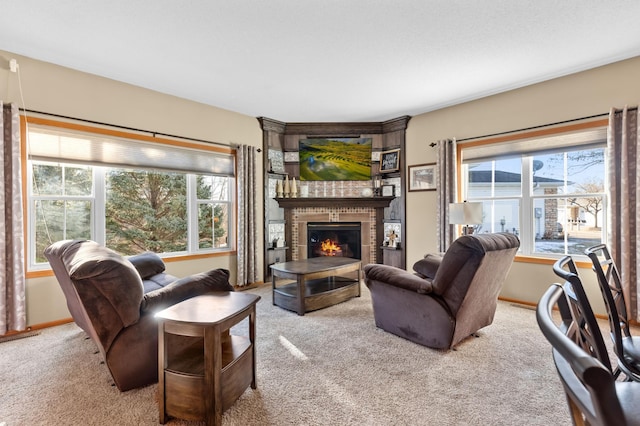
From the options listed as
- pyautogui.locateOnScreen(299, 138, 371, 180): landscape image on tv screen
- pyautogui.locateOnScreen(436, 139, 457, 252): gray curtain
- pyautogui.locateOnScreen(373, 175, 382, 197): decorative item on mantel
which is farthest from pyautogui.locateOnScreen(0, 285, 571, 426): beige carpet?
pyautogui.locateOnScreen(299, 138, 371, 180): landscape image on tv screen

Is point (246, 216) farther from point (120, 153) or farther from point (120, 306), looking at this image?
point (120, 306)

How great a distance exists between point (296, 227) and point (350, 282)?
1684mm

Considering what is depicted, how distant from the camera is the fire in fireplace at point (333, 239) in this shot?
5738 mm

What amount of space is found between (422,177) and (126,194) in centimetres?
429

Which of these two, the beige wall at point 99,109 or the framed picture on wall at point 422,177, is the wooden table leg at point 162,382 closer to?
the beige wall at point 99,109

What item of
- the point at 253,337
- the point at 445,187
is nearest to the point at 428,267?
the point at 253,337

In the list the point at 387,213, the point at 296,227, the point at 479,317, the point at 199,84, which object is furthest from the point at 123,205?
the point at 479,317

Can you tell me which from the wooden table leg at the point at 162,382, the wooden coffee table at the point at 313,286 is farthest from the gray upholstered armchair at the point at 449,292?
the wooden table leg at the point at 162,382

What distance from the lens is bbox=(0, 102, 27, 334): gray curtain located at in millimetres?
3058

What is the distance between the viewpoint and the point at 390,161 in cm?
547

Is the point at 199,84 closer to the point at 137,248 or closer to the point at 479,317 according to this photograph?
the point at 137,248

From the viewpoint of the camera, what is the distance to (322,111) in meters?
5.03

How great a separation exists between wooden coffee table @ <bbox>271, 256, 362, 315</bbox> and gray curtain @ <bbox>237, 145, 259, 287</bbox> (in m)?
1.04

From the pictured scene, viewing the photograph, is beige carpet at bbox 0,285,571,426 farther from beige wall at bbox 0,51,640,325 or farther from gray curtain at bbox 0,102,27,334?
beige wall at bbox 0,51,640,325
